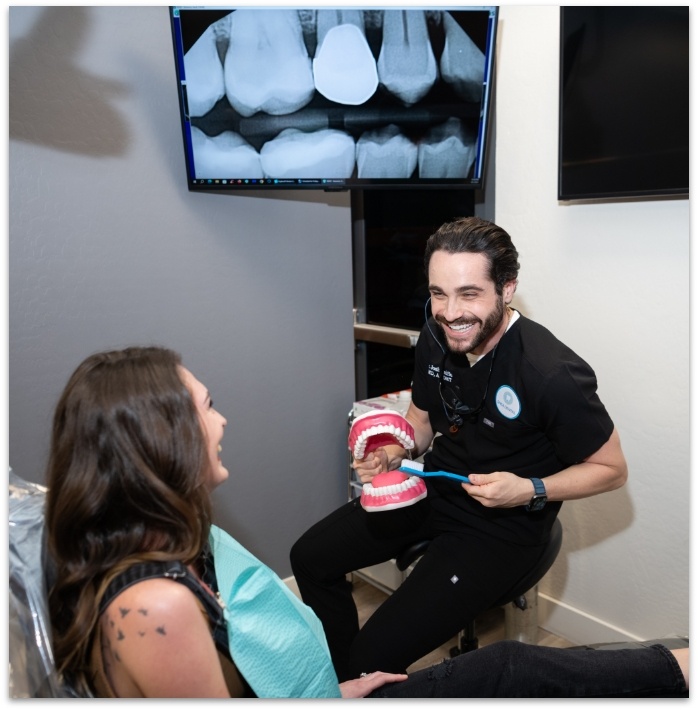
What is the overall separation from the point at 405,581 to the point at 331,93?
1.37 meters

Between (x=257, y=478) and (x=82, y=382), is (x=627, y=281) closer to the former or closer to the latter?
(x=257, y=478)

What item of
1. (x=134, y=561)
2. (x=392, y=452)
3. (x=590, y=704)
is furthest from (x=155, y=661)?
(x=392, y=452)

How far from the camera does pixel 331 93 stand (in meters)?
1.92

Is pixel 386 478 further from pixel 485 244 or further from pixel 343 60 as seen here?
pixel 343 60

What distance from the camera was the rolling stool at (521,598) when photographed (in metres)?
1.66

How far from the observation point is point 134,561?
931mm

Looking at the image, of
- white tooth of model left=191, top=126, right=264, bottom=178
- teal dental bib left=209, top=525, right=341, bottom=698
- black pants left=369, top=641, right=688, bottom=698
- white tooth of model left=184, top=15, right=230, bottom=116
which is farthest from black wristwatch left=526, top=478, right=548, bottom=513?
white tooth of model left=184, top=15, right=230, bottom=116

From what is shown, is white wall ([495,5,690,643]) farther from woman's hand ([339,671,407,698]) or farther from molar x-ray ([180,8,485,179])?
woman's hand ([339,671,407,698])

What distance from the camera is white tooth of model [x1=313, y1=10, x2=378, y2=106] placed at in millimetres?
1849

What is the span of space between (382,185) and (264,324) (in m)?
0.61

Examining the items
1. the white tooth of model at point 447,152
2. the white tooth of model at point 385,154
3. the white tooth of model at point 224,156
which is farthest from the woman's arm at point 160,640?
the white tooth of model at point 447,152

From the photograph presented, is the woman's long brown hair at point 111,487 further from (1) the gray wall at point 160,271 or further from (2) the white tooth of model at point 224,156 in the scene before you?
(2) the white tooth of model at point 224,156

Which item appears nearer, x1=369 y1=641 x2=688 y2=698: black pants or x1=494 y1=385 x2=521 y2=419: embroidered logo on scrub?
x1=369 y1=641 x2=688 y2=698: black pants

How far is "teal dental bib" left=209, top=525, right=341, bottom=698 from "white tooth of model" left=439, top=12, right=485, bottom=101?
1535 mm
